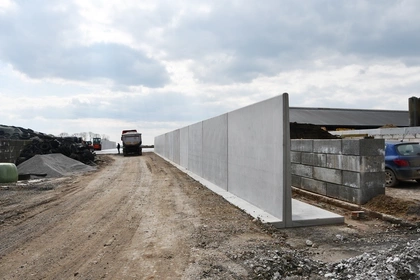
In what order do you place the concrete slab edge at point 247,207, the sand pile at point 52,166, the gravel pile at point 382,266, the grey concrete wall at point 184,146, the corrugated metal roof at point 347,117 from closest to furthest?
the gravel pile at point 382,266 → the concrete slab edge at point 247,207 → the sand pile at point 52,166 → the grey concrete wall at point 184,146 → the corrugated metal roof at point 347,117

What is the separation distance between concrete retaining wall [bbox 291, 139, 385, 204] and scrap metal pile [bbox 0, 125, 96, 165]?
54.1ft

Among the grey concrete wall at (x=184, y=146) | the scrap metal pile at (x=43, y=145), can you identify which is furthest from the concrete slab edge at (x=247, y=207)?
the scrap metal pile at (x=43, y=145)

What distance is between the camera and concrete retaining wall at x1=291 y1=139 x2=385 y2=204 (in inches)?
300

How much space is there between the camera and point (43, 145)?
2136cm

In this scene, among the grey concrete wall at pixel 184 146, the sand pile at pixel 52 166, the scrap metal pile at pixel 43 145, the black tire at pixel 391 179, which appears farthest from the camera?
the scrap metal pile at pixel 43 145

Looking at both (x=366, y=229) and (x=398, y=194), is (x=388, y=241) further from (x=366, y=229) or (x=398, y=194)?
(x=398, y=194)

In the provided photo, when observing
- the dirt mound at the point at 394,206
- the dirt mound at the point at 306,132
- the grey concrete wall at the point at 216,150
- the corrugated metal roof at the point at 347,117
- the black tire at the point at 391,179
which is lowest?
the dirt mound at the point at 394,206

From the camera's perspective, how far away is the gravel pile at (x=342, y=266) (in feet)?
12.4

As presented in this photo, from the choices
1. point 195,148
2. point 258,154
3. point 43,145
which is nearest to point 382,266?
point 258,154

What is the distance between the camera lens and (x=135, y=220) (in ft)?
23.2

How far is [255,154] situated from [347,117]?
117 ft

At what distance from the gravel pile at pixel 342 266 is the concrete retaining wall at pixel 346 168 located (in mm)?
3088

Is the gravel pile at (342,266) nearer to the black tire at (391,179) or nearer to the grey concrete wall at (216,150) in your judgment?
the black tire at (391,179)

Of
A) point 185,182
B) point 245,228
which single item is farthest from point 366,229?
point 185,182
